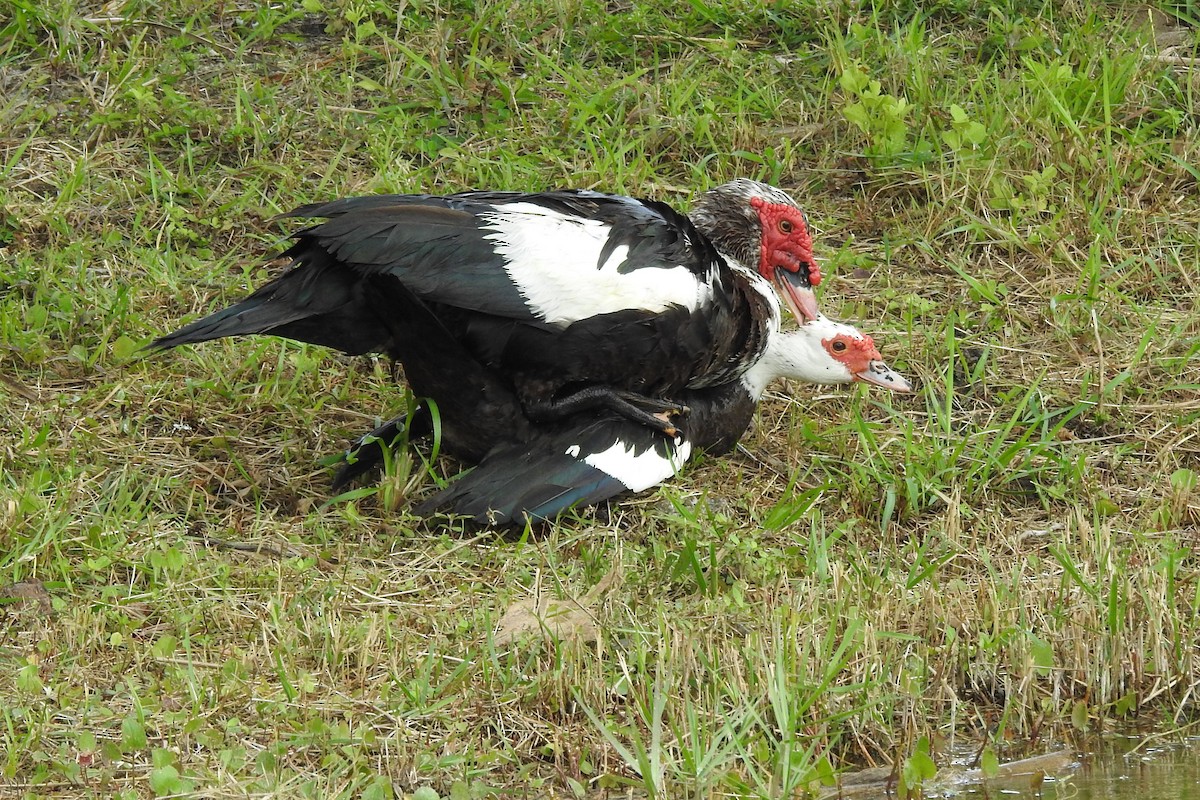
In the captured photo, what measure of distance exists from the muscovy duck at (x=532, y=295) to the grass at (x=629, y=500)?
1.21 ft

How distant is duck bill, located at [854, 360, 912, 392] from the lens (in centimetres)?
466

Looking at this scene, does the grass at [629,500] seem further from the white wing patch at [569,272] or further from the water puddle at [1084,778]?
the white wing patch at [569,272]

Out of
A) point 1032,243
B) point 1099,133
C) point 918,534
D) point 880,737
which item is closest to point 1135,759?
point 880,737

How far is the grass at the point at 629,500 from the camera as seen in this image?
326 cm

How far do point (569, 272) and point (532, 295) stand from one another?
12 cm

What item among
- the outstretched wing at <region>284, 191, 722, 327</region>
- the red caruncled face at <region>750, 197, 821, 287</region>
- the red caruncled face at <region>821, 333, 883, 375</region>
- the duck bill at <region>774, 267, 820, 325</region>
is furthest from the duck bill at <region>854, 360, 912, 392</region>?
the outstretched wing at <region>284, 191, 722, 327</region>

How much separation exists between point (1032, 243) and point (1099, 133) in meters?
0.62

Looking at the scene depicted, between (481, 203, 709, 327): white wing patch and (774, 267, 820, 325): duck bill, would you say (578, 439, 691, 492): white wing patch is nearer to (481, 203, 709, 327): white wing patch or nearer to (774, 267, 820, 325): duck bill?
(481, 203, 709, 327): white wing patch

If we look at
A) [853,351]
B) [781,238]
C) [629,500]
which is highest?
[781,238]

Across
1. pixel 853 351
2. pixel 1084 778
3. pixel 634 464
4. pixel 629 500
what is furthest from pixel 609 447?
pixel 1084 778

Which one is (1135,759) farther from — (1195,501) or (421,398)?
(421,398)

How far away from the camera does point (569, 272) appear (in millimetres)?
4070

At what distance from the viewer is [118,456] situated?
4.50m

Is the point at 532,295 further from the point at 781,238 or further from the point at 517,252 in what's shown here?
the point at 781,238
